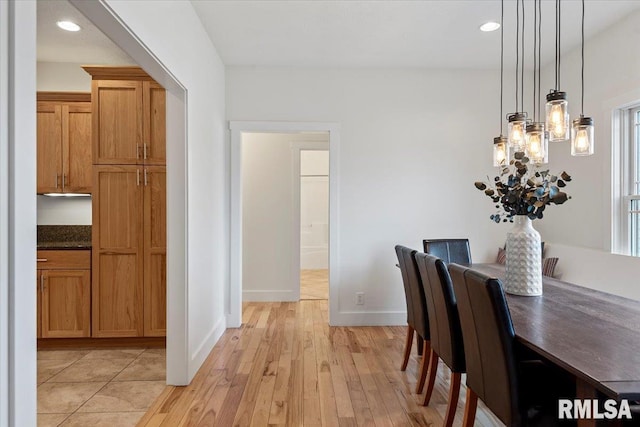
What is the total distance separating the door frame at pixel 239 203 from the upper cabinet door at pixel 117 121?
3.31 feet

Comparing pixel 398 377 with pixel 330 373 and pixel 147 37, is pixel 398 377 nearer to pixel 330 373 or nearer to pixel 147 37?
pixel 330 373

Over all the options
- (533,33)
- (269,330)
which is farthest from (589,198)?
(269,330)

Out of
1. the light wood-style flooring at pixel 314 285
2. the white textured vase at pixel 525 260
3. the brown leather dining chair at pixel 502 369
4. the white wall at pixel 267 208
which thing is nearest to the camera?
the brown leather dining chair at pixel 502 369

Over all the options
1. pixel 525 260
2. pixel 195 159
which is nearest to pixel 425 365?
pixel 525 260

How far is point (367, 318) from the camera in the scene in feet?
13.2

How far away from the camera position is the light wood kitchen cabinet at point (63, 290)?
125 inches

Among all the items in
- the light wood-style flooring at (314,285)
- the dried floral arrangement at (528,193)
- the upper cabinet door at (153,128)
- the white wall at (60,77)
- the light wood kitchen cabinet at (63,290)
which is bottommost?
the light wood-style flooring at (314,285)

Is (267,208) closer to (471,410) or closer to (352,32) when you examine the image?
(352,32)

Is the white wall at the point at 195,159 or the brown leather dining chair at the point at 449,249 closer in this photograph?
the white wall at the point at 195,159

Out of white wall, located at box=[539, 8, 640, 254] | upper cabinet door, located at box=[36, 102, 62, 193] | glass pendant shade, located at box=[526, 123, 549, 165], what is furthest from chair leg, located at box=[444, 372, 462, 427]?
upper cabinet door, located at box=[36, 102, 62, 193]

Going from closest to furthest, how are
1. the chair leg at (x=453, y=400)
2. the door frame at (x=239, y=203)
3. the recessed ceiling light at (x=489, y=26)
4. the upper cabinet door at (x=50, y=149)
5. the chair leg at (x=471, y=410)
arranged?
the chair leg at (x=471, y=410) < the chair leg at (x=453, y=400) < the recessed ceiling light at (x=489, y=26) < the upper cabinet door at (x=50, y=149) < the door frame at (x=239, y=203)

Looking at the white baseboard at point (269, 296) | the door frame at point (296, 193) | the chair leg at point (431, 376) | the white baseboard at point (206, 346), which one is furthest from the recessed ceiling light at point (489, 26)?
the white baseboard at point (269, 296)

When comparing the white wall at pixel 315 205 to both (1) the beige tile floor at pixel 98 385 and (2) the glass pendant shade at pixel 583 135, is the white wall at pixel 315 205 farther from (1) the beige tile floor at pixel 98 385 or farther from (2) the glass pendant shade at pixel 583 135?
(2) the glass pendant shade at pixel 583 135

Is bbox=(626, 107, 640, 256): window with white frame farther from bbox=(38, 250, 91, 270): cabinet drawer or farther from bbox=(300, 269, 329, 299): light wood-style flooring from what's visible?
bbox=(38, 250, 91, 270): cabinet drawer
